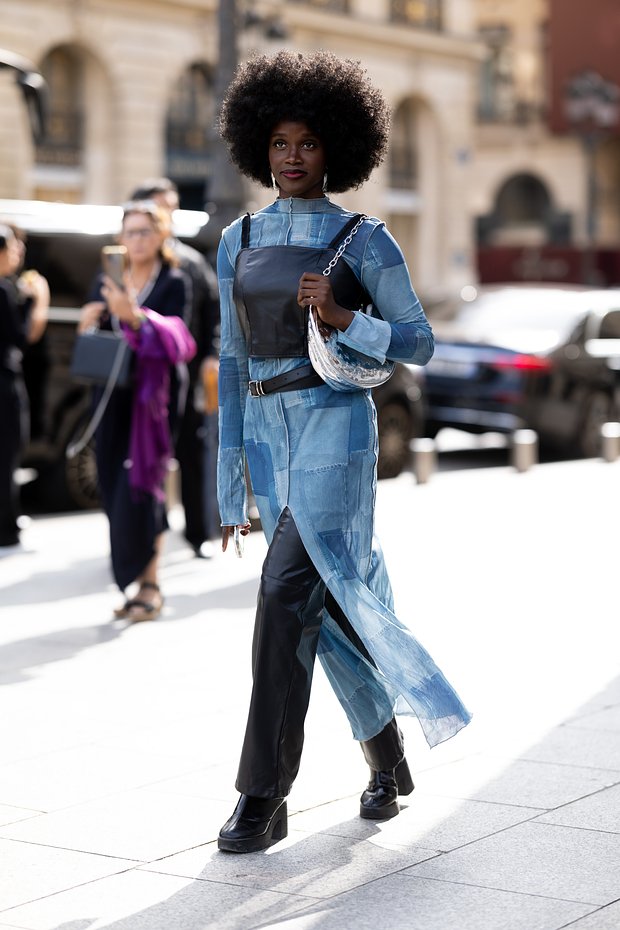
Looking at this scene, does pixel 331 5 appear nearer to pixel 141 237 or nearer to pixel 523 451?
pixel 523 451

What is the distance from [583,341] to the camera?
53.3ft

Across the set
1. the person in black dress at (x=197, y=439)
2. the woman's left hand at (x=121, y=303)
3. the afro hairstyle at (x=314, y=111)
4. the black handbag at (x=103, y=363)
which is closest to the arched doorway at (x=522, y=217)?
the person in black dress at (x=197, y=439)

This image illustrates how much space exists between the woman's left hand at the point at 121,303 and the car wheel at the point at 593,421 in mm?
8878

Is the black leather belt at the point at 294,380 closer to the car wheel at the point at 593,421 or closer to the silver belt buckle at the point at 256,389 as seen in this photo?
the silver belt buckle at the point at 256,389

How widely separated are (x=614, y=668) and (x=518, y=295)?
1042cm

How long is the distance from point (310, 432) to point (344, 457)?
11 centimetres

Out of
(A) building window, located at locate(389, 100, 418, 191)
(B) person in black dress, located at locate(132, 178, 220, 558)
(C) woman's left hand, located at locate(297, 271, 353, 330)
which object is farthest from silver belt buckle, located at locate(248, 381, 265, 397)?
(A) building window, located at locate(389, 100, 418, 191)

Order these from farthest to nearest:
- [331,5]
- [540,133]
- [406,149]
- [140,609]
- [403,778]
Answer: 1. [540,133]
2. [406,149]
3. [331,5]
4. [140,609]
5. [403,778]

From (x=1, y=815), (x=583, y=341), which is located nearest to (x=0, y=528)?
(x=1, y=815)

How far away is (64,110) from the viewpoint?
30453mm

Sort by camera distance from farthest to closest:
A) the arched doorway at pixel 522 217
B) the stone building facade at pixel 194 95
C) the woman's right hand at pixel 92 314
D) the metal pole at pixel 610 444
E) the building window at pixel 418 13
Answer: the arched doorway at pixel 522 217 < the building window at pixel 418 13 < the stone building facade at pixel 194 95 < the metal pole at pixel 610 444 < the woman's right hand at pixel 92 314

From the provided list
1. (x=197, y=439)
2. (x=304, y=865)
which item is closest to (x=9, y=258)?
(x=197, y=439)

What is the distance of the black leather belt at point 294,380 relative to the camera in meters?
4.54

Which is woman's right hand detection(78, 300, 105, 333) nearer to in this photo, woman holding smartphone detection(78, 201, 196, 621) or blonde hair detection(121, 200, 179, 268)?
woman holding smartphone detection(78, 201, 196, 621)
